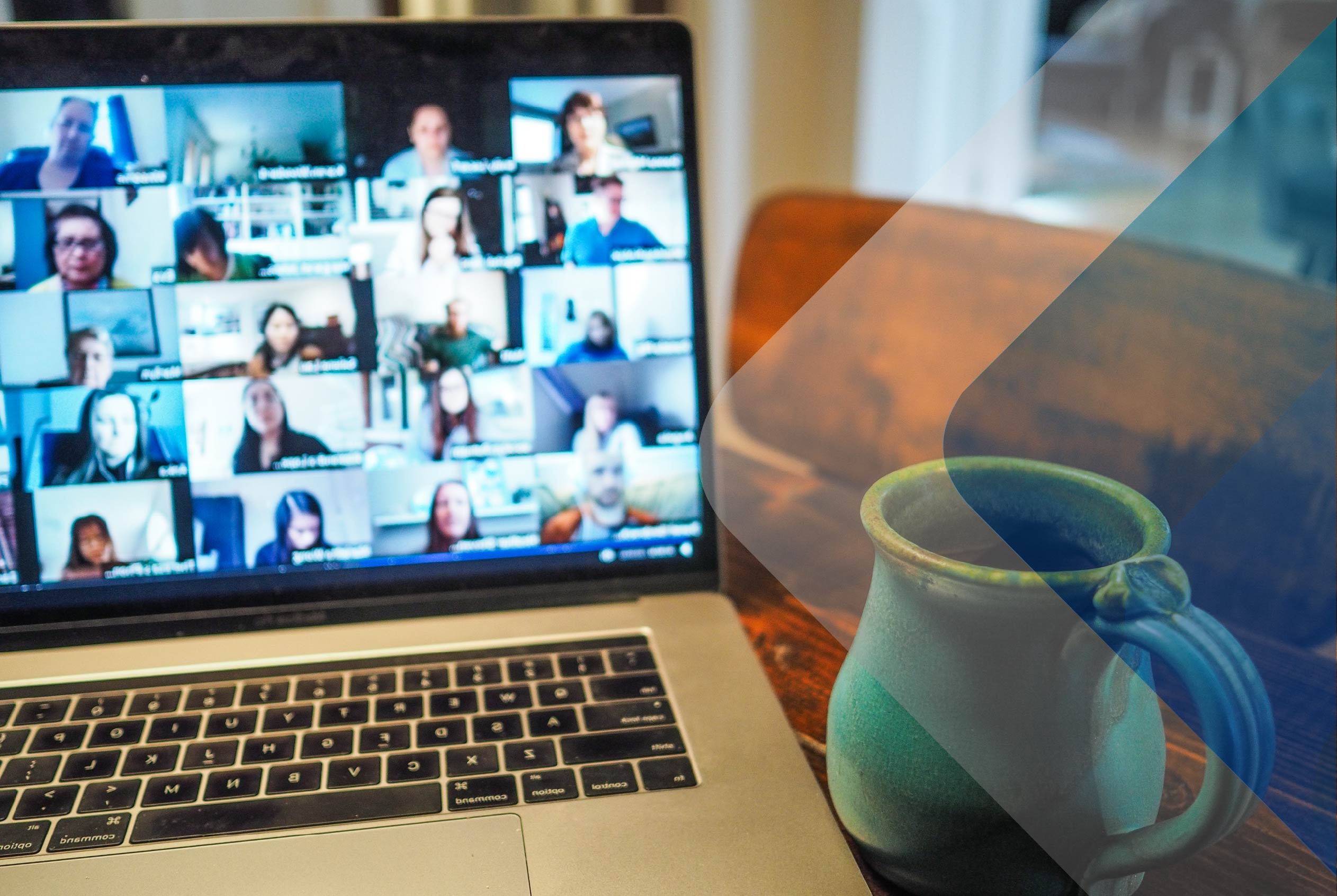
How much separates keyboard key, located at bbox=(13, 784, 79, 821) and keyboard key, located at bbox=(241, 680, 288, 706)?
7cm

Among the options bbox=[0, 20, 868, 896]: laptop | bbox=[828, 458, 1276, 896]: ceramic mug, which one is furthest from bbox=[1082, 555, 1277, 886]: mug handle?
bbox=[0, 20, 868, 896]: laptop

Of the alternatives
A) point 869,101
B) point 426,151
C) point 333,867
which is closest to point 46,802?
point 333,867

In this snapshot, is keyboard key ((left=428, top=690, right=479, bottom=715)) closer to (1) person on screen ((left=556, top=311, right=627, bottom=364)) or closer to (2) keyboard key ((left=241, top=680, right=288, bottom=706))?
(2) keyboard key ((left=241, top=680, right=288, bottom=706))

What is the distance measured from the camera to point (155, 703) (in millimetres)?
429

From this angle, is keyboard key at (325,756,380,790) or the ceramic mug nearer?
the ceramic mug

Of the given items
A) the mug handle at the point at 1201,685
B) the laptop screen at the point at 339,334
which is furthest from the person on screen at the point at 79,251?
the mug handle at the point at 1201,685

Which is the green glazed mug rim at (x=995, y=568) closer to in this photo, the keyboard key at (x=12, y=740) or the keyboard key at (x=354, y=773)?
the keyboard key at (x=354, y=773)

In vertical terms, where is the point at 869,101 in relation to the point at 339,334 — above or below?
above

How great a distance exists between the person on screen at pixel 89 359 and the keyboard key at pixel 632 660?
27 cm

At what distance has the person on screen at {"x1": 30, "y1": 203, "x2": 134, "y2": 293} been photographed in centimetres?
46

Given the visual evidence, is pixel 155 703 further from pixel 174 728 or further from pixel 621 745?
pixel 621 745

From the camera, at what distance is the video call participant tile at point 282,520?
48 cm

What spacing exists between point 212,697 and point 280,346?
17cm

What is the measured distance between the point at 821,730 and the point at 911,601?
0.17 metres
